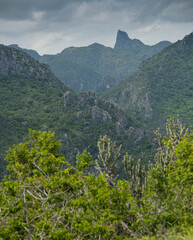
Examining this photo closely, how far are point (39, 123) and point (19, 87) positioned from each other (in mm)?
38719

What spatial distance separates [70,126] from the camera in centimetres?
13738

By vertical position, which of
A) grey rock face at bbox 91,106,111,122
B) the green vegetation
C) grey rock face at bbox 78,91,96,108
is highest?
grey rock face at bbox 78,91,96,108

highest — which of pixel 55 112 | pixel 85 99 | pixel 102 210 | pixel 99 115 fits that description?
pixel 85 99

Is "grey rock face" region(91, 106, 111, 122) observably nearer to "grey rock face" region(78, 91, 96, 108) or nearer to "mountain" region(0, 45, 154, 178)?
"mountain" region(0, 45, 154, 178)

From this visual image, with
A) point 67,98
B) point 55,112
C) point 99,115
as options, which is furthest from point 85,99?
point 55,112

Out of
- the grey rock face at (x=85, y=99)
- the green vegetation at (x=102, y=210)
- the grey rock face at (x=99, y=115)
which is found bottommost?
the grey rock face at (x=99, y=115)

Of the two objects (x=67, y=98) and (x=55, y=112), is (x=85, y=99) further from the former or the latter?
(x=55, y=112)

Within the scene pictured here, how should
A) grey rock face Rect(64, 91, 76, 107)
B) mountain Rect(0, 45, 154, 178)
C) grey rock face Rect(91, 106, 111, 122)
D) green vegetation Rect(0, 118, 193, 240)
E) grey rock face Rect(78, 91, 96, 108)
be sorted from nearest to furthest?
green vegetation Rect(0, 118, 193, 240) < mountain Rect(0, 45, 154, 178) < grey rock face Rect(64, 91, 76, 107) < grey rock face Rect(91, 106, 111, 122) < grey rock face Rect(78, 91, 96, 108)

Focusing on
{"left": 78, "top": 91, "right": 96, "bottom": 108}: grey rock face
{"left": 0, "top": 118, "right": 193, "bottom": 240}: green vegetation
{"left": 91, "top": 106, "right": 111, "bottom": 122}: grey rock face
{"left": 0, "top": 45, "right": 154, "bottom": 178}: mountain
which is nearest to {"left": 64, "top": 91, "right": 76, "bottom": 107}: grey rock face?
{"left": 0, "top": 45, "right": 154, "bottom": 178}: mountain

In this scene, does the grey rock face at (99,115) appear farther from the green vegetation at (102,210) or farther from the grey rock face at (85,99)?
the green vegetation at (102,210)

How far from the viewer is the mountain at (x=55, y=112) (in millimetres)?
125569

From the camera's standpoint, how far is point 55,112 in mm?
142750

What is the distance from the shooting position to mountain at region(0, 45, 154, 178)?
12557 centimetres

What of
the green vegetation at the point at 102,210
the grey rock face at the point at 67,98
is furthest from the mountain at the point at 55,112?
the green vegetation at the point at 102,210
